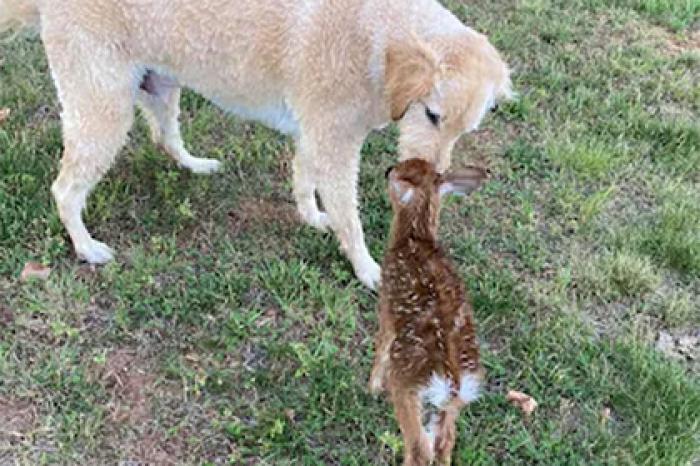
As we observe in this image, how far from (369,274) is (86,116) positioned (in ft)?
4.14

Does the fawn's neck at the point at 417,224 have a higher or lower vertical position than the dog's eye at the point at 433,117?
lower

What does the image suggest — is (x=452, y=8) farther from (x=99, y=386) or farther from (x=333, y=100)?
(x=99, y=386)

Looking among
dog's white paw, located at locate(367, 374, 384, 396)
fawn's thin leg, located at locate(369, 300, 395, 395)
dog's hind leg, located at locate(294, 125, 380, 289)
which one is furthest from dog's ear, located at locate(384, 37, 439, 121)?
dog's white paw, located at locate(367, 374, 384, 396)

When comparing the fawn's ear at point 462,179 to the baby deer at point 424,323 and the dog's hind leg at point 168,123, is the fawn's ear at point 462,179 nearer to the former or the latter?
the baby deer at point 424,323

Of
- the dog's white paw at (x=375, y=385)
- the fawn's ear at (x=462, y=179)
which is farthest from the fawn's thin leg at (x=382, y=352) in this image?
the fawn's ear at (x=462, y=179)

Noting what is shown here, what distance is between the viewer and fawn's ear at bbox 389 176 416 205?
2559 mm

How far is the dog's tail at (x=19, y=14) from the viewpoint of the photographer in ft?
10.8

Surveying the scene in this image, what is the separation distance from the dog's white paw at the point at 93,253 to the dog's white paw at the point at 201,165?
0.67 m

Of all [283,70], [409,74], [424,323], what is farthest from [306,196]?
[424,323]

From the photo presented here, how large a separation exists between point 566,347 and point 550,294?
0.32 m

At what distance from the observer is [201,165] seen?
3986 millimetres

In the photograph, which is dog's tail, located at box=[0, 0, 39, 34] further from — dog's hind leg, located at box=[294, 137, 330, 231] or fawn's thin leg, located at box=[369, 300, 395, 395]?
fawn's thin leg, located at box=[369, 300, 395, 395]

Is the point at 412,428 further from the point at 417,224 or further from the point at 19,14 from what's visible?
the point at 19,14

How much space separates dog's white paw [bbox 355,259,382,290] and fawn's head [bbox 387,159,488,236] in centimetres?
90
